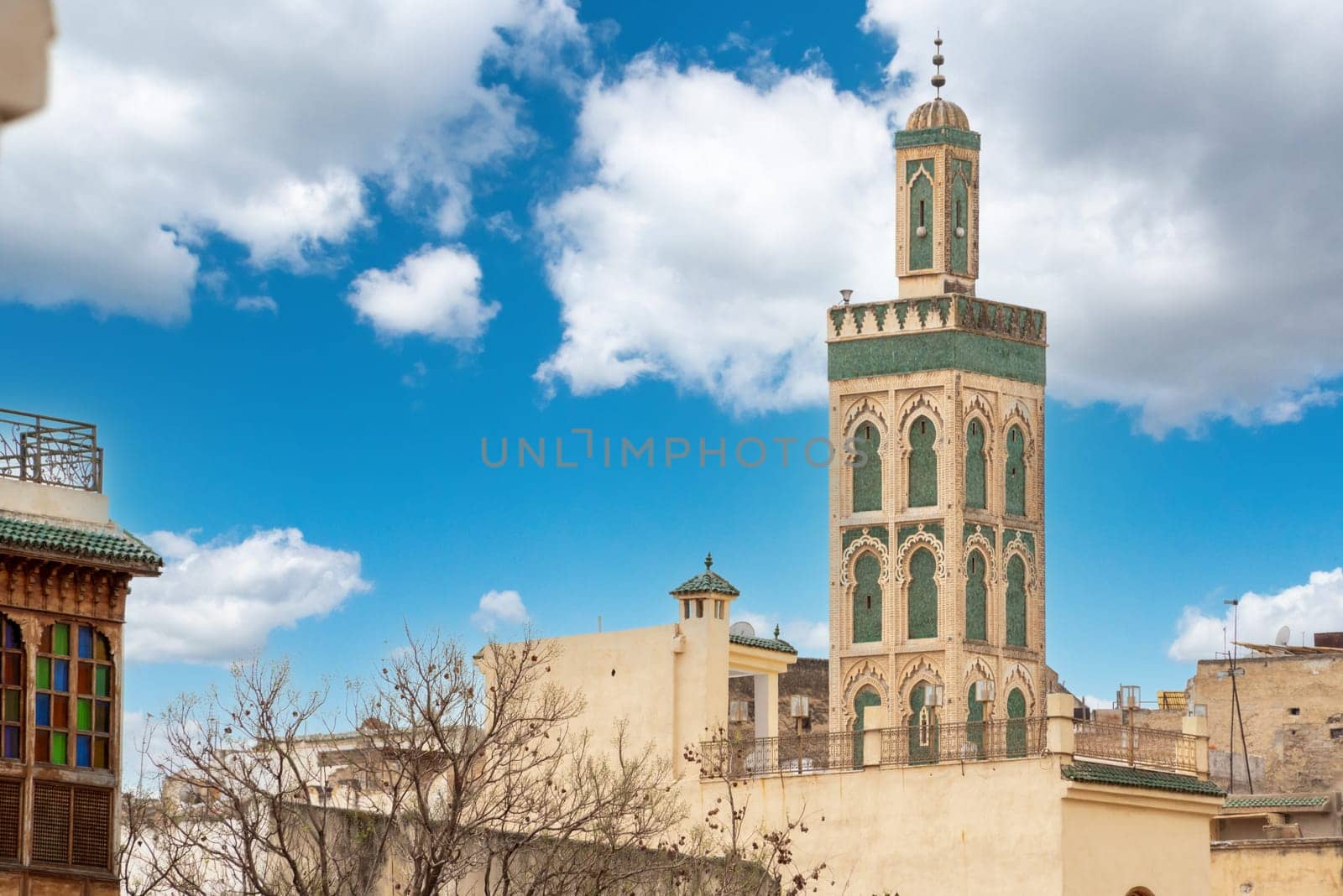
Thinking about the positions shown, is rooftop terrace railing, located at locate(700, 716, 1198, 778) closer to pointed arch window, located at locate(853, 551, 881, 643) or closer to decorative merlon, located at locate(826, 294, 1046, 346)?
pointed arch window, located at locate(853, 551, 881, 643)

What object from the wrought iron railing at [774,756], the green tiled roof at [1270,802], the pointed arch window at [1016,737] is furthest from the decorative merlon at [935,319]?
the wrought iron railing at [774,756]

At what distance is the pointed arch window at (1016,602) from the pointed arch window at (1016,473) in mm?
935

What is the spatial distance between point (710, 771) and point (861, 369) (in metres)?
15.9

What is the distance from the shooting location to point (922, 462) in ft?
130

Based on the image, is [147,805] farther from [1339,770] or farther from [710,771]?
[1339,770]

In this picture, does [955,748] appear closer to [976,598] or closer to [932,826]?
[932,826]

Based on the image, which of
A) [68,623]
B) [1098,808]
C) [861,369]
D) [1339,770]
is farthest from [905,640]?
[68,623]

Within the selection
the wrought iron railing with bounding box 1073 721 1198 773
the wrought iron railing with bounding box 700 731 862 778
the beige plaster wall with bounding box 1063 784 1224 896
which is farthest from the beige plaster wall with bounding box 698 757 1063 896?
the wrought iron railing with bounding box 1073 721 1198 773

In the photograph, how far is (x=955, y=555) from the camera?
39156mm

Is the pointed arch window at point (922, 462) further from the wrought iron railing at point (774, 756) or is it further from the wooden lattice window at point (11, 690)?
the wooden lattice window at point (11, 690)

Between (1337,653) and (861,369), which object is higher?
(861,369)

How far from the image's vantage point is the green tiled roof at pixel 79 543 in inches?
764

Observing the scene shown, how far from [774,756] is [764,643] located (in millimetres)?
2492

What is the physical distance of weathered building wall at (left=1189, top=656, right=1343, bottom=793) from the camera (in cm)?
4472
